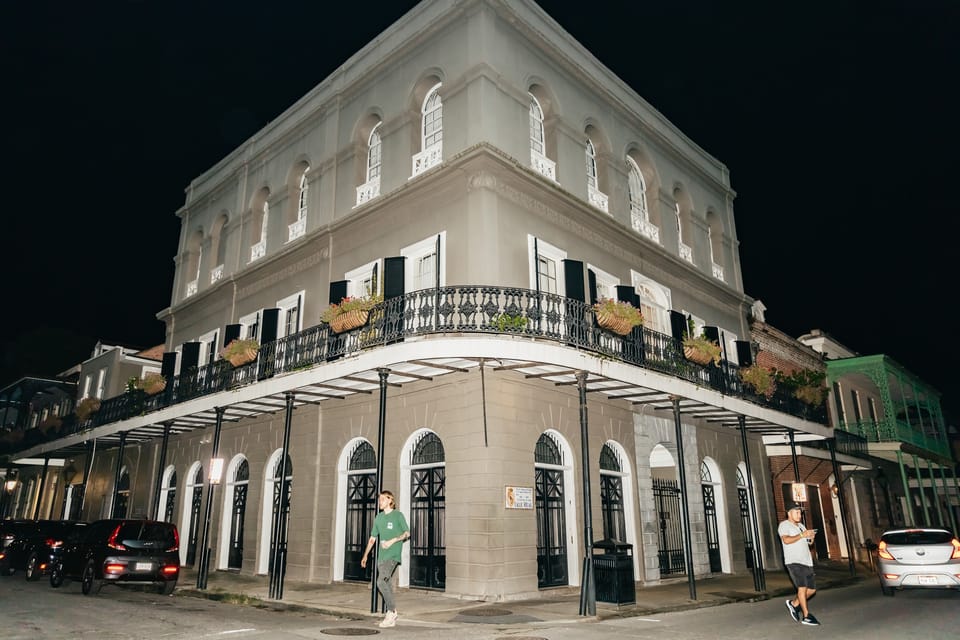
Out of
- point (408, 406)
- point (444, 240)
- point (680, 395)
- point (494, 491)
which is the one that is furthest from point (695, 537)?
point (444, 240)

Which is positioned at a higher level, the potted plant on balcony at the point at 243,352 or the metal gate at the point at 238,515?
the potted plant on balcony at the point at 243,352

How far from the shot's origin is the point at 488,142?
13.6 m

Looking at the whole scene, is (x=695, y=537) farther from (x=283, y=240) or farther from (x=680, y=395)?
(x=283, y=240)

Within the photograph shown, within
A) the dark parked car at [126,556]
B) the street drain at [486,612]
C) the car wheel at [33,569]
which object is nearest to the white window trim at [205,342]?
the car wheel at [33,569]

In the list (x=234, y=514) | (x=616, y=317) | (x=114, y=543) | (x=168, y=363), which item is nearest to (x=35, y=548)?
(x=234, y=514)

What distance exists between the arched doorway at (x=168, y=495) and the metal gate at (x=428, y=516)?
11205mm

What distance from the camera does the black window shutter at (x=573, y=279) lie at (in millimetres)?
13680

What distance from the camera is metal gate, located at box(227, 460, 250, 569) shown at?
58.3 ft

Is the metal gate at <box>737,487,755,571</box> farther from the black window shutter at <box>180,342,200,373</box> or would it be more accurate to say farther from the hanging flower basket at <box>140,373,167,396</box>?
the hanging flower basket at <box>140,373,167,396</box>

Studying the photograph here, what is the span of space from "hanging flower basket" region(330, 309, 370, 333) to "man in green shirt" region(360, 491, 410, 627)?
14.5ft

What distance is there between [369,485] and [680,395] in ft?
24.0

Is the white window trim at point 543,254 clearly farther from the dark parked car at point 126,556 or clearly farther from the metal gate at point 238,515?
the metal gate at point 238,515

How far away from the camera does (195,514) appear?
1955cm

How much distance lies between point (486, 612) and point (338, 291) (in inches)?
327
